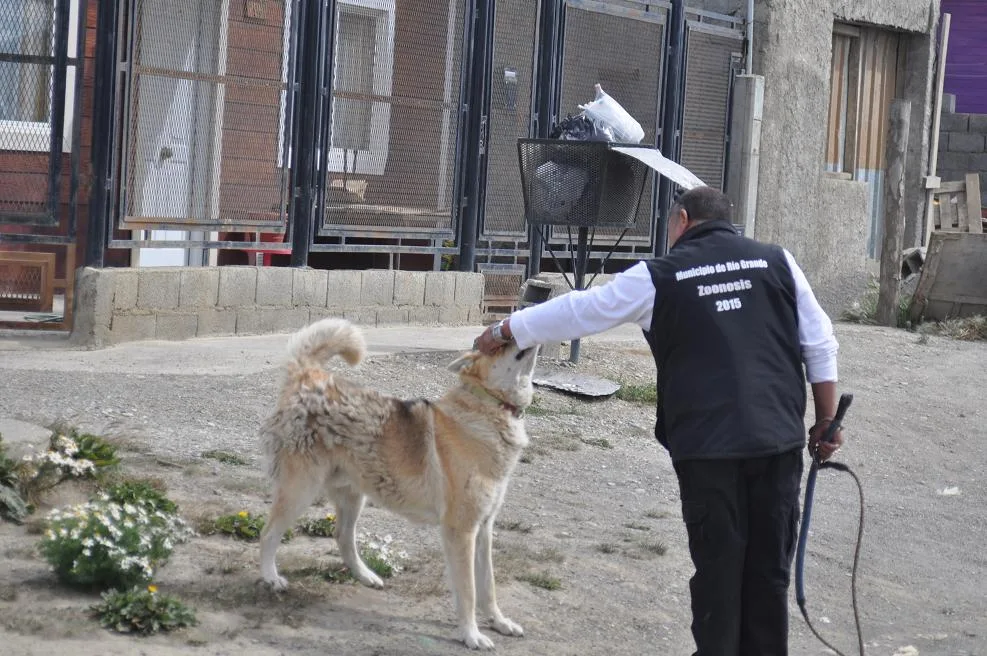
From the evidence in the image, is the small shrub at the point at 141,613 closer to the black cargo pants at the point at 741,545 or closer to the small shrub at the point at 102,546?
the small shrub at the point at 102,546

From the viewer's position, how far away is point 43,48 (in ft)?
29.8

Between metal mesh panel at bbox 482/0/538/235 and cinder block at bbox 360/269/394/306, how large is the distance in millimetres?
1319

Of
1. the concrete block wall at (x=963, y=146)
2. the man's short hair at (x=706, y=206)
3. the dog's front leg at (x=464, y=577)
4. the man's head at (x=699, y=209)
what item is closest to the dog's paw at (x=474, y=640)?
the dog's front leg at (x=464, y=577)

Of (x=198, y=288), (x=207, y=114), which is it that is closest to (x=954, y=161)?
(x=207, y=114)

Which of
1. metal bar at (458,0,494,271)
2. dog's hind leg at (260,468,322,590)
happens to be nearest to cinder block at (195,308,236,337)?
metal bar at (458,0,494,271)

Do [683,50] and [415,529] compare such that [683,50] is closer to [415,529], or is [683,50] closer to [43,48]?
[43,48]

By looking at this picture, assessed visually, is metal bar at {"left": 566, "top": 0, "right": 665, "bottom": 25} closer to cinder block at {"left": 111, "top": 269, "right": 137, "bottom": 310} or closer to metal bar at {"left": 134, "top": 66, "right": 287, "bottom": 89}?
metal bar at {"left": 134, "top": 66, "right": 287, "bottom": 89}

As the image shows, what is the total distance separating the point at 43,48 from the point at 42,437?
3.74 m

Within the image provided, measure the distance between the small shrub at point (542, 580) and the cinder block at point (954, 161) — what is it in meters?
18.5

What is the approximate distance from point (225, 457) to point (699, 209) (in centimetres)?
348

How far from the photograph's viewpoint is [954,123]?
22359mm

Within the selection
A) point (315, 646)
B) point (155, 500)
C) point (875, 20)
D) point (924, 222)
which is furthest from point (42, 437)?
point (924, 222)

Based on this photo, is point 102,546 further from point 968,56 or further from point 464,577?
point 968,56

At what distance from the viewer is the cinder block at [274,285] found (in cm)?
1027
